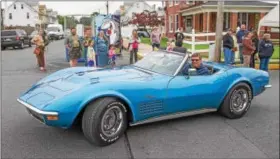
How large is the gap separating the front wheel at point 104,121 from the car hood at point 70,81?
280mm

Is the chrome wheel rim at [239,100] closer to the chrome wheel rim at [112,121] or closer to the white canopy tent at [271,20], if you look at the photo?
the chrome wheel rim at [112,121]

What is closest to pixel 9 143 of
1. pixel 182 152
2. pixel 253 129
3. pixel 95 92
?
pixel 95 92

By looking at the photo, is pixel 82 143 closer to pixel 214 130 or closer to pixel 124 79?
pixel 124 79

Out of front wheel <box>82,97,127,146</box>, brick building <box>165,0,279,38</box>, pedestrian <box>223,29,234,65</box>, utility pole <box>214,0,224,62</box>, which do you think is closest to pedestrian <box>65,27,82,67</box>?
utility pole <box>214,0,224,62</box>

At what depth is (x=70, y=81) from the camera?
15.4 feet

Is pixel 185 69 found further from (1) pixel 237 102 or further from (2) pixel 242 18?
(2) pixel 242 18

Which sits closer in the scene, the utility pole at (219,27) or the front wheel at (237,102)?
the front wheel at (237,102)

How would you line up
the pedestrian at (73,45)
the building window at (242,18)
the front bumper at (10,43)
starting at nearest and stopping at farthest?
the pedestrian at (73,45) < the front bumper at (10,43) < the building window at (242,18)

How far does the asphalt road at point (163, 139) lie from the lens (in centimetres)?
413

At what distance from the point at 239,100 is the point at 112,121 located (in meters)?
2.60

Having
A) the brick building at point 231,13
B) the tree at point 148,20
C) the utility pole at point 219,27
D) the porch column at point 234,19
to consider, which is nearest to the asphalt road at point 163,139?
the utility pole at point 219,27

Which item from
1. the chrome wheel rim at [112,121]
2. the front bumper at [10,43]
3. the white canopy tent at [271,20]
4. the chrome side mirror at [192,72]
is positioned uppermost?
the white canopy tent at [271,20]

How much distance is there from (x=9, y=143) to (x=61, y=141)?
0.69 m

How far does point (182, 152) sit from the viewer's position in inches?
165
